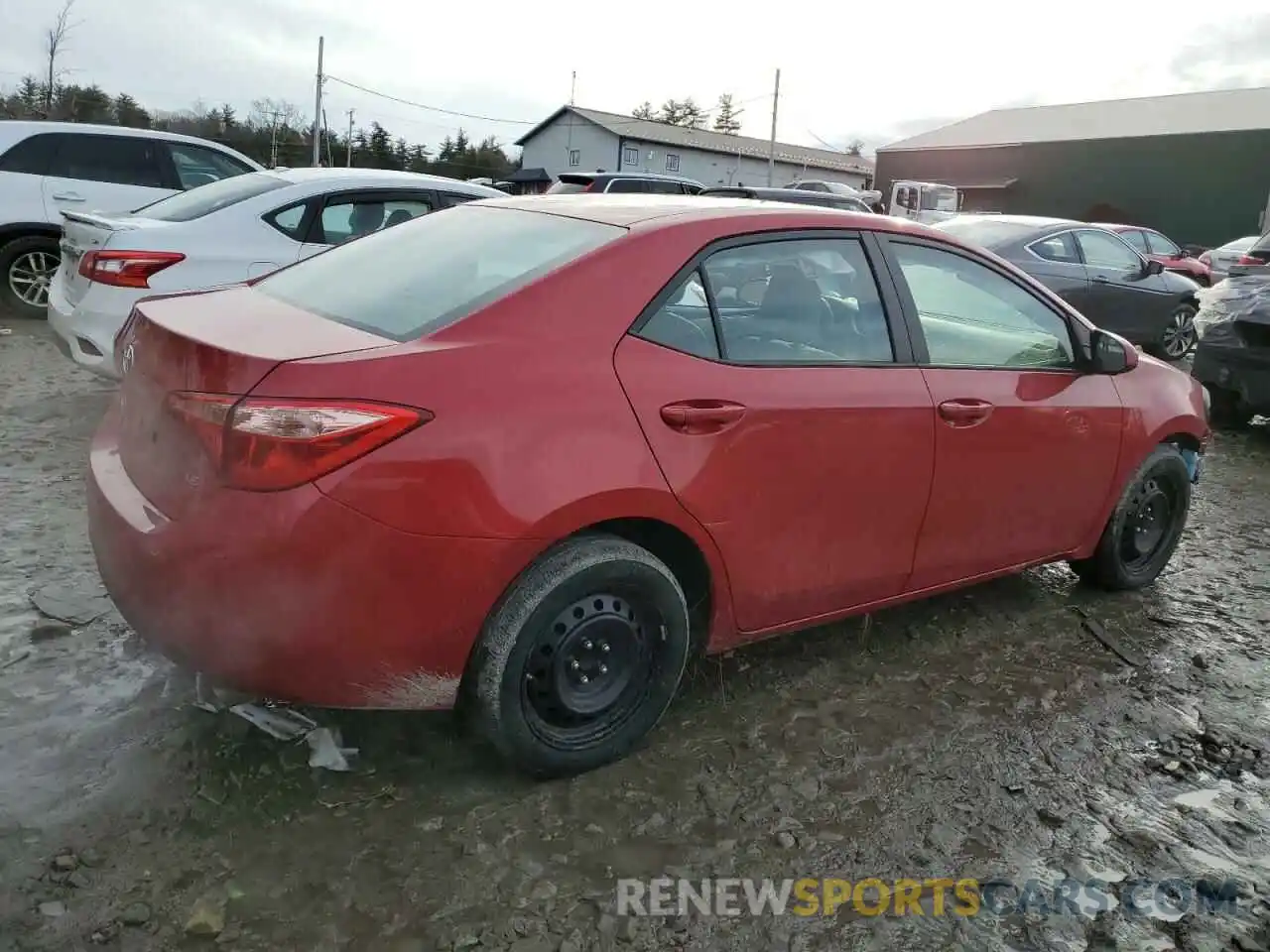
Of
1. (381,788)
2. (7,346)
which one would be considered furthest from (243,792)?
(7,346)

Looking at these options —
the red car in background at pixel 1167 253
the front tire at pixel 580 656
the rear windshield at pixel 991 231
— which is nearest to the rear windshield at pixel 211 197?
the front tire at pixel 580 656

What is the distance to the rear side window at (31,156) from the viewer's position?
8430mm

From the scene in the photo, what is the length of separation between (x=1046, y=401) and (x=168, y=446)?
9.37ft

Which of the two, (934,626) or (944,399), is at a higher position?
(944,399)

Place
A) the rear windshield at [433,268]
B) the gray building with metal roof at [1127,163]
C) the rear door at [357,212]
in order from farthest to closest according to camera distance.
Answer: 1. the gray building with metal roof at [1127,163]
2. the rear door at [357,212]
3. the rear windshield at [433,268]

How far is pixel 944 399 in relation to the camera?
10.6ft

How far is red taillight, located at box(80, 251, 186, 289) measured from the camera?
17.9 feet

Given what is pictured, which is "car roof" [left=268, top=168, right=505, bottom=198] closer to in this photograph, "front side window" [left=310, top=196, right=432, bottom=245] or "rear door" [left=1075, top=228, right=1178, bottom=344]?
"front side window" [left=310, top=196, right=432, bottom=245]

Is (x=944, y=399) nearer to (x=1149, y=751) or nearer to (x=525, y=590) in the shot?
(x=1149, y=751)

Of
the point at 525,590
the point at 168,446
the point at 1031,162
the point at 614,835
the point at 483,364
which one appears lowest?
the point at 614,835

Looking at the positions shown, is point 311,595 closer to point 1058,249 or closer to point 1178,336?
point 1058,249

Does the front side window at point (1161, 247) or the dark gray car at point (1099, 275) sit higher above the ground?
the front side window at point (1161, 247)

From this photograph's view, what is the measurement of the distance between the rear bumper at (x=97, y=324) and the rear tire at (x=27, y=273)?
11.3ft

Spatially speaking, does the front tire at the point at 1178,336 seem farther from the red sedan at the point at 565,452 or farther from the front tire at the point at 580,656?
the front tire at the point at 580,656
